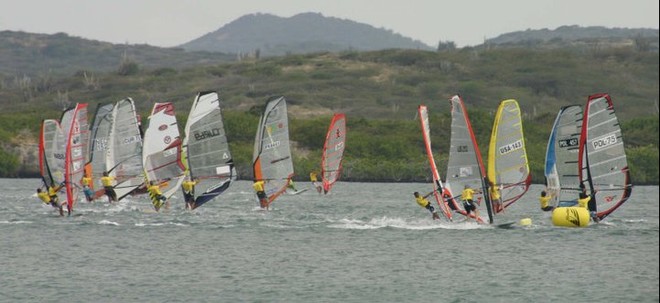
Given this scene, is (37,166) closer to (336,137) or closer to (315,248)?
(336,137)

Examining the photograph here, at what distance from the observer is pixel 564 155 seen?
4684 cm

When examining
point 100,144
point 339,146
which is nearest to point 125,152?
point 100,144

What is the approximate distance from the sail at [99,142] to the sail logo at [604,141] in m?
22.4

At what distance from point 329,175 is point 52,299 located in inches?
1763

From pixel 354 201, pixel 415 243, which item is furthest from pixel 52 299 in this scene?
pixel 354 201

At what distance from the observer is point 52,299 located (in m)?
28.8

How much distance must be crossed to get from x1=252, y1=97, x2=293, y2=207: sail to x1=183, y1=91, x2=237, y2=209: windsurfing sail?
1.74m

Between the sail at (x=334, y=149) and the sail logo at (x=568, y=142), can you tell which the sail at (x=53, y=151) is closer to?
the sail logo at (x=568, y=142)

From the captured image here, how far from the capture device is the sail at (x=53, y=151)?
51.5 metres

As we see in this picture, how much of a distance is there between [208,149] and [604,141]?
16.5 metres

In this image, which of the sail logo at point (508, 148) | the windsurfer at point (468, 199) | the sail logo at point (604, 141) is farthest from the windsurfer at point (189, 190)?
the sail logo at point (604, 141)

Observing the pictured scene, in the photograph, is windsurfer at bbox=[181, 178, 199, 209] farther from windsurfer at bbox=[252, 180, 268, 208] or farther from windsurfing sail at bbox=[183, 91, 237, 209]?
windsurfer at bbox=[252, 180, 268, 208]

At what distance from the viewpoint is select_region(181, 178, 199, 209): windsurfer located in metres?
50.4

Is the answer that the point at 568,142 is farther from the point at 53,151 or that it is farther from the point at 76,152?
the point at 53,151
